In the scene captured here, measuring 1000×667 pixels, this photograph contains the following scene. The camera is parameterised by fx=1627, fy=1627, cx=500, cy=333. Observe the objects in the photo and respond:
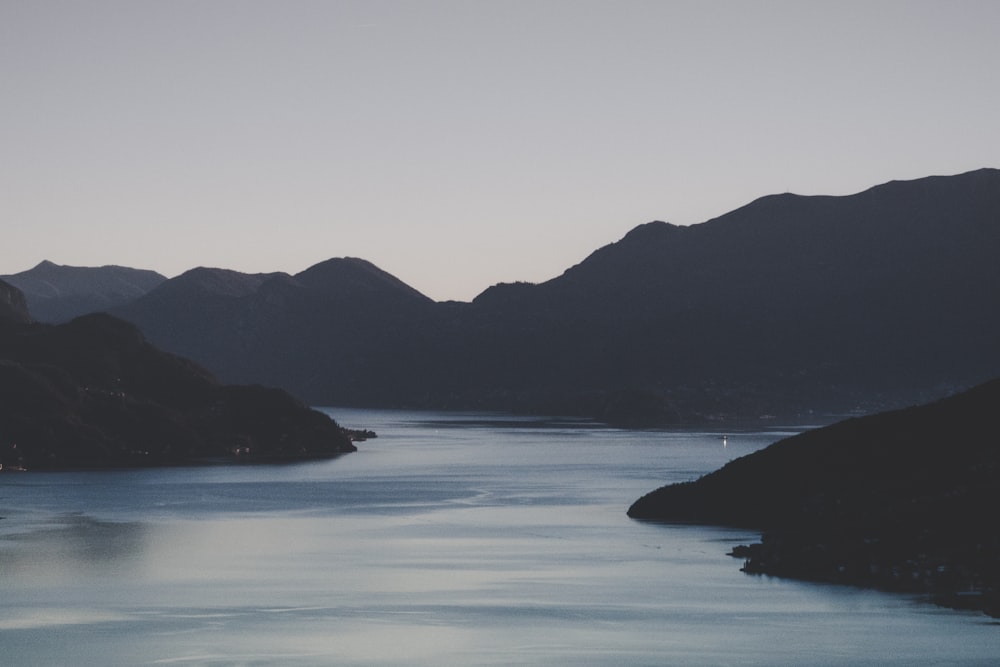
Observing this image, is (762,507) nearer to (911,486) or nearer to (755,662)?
(911,486)

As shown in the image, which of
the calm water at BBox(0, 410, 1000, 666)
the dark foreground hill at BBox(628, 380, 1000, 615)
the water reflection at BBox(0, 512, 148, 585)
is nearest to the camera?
the calm water at BBox(0, 410, 1000, 666)

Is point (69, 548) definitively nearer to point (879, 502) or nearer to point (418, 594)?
point (418, 594)

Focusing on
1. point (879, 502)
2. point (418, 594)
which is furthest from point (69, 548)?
point (879, 502)

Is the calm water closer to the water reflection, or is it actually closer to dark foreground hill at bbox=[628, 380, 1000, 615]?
the water reflection

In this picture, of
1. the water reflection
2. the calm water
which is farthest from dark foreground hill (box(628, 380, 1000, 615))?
the water reflection

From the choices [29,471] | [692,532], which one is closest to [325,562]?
[692,532]

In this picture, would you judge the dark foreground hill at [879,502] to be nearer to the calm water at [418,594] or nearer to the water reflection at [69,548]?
the calm water at [418,594]
